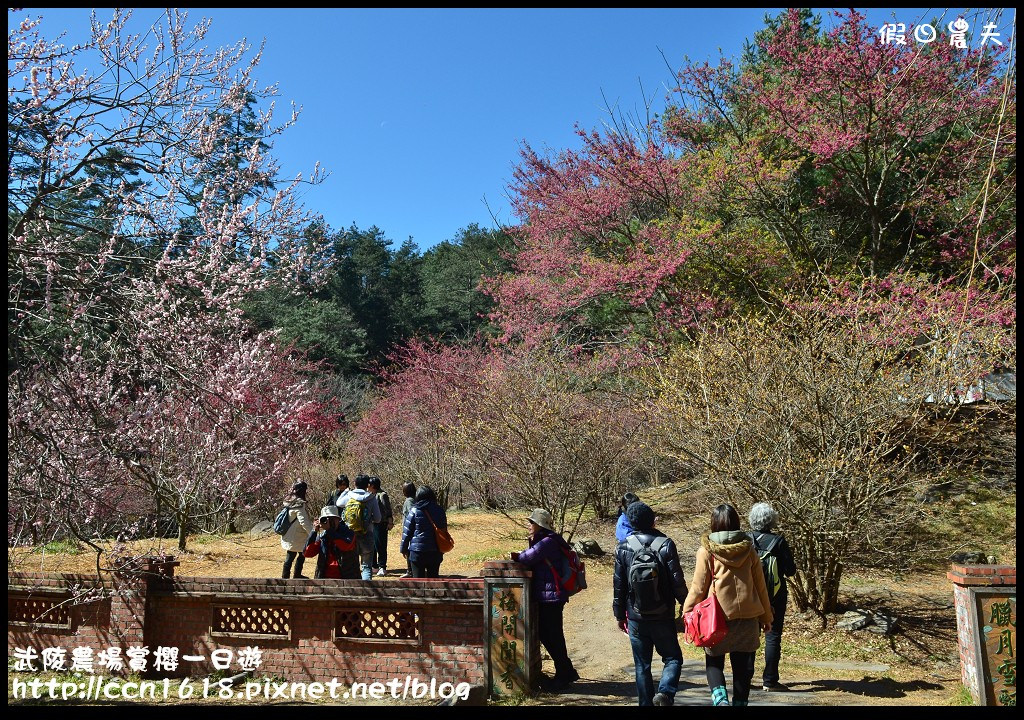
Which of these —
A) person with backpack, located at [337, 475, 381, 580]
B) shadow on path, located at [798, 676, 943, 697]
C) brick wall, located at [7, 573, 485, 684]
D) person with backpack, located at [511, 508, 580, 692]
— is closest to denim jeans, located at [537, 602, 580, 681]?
person with backpack, located at [511, 508, 580, 692]

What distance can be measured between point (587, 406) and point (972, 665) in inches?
360

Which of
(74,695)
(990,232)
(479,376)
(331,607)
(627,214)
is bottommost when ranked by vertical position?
(74,695)

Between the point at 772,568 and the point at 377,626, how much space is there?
3.52 metres

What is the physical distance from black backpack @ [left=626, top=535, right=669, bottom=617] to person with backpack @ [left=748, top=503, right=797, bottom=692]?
4.30 feet

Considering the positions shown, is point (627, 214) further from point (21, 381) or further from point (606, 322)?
point (21, 381)

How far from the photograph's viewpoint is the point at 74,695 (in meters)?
6.34

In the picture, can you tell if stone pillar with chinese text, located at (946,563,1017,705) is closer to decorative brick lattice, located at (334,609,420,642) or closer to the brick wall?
the brick wall

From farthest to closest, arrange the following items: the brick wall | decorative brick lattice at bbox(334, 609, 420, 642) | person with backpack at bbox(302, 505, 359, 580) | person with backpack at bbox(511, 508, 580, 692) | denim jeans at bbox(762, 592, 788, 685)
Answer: person with backpack at bbox(302, 505, 359, 580) → decorative brick lattice at bbox(334, 609, 420, 642) → the brick wall → person with backpack at bbox(511, 508, 580, 692) → denim jeans at bbox(762, 592, 788, 685)

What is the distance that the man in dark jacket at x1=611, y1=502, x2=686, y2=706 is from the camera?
4.81 meters

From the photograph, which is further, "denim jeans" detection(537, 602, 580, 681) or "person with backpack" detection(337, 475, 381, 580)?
"person with backpack" detection(337, 475, 381, 580)

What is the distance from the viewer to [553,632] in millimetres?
6125

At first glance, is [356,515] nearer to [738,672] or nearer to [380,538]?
[380,538]

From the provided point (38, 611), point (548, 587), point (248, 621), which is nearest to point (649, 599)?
point (548, 587)

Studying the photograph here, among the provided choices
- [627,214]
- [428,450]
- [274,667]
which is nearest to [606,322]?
[627,214]
